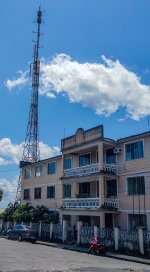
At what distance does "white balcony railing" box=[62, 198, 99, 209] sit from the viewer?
1009 inches

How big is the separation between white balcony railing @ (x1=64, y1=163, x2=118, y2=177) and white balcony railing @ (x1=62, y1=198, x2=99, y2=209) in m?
2.24

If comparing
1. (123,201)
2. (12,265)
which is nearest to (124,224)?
(123,201)

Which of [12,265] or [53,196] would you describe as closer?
[12,265]

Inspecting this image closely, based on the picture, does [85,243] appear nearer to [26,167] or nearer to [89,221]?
[89,221]

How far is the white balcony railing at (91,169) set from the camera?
25.6 m

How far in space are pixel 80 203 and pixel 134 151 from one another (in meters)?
6.67

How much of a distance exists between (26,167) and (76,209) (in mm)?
12621

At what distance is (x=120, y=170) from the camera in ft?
84.8

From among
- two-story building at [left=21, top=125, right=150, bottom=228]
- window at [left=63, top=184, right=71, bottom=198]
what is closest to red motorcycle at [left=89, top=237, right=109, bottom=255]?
two-story building at [left=21, top=125, right=150, bottom=228]

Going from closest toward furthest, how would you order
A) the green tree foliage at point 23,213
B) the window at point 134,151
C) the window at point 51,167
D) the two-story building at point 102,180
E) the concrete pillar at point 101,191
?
the two-story building at point 102,180, the window at point 134,151, the concrete pillar at point 101,191, the green tree foliage at point 23,213, the window at point 51,167

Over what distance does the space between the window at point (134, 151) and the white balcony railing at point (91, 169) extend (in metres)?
1.62

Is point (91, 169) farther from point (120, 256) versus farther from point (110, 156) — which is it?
point (120, 256)

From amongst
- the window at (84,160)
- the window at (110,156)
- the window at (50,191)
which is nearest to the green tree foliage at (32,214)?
the window at (50,191)

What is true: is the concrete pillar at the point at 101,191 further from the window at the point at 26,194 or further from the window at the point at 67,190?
the window at the point at 26,194
